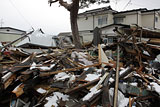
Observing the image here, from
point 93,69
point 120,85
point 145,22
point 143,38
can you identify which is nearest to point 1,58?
point 93,69

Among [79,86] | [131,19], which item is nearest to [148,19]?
[131,19]

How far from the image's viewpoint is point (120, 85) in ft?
8.98

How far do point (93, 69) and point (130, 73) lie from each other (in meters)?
1.07

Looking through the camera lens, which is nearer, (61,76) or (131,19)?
(61,76)

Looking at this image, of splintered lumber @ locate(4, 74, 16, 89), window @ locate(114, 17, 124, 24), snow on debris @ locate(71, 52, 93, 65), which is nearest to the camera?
splintered lumber @ locate(4, 74, 16, 89)

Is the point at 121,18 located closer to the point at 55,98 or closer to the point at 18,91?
the point at 55,98

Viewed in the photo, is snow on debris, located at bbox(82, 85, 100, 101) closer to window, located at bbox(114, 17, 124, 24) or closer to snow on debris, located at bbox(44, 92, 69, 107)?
snow on debris, located at bbox(44, 92, 69, 107)

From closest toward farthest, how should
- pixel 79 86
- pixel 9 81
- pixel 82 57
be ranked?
pixel 79 86, pixel 9 81, pixel 82 57

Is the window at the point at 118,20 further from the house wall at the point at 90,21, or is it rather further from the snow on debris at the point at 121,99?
the snow on debris at the point at 121,99

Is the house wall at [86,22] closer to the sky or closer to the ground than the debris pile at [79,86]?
closer to the sky

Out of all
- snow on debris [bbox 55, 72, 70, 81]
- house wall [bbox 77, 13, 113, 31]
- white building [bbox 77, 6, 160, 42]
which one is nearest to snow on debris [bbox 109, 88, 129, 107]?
snow on debris [bbox 55, 72, 70, 81]

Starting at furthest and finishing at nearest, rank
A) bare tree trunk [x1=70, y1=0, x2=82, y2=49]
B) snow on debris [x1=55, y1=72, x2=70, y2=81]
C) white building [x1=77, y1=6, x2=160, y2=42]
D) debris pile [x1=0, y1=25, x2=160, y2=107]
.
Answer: white building [x1=77, y1=6, x2=160, y2=42] < bare tree trunk [x1=70, y1=0, x2=82, y2=49] < snow on debris [x1=55, y1=72, x2=70, y2=81] < debris pile [x1=0, y1=25, x2=160, y2=107]

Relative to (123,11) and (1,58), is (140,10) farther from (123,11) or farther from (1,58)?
(1,58)

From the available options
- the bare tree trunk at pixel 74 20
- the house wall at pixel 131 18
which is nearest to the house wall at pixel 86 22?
the house wall at pixel 131 18
